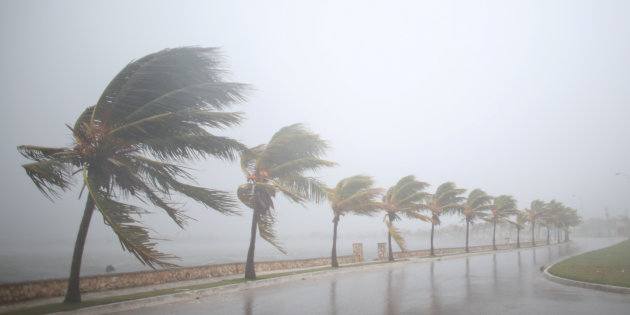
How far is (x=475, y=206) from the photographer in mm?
40781

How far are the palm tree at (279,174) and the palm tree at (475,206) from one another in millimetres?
28654

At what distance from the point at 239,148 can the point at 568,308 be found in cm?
918

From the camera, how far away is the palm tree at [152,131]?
923 cm

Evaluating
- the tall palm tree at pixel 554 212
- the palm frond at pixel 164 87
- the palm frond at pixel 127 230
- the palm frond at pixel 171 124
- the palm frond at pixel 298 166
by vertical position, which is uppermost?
the palm frond at pixel 164 87

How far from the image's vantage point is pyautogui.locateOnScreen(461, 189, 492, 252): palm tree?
131ft

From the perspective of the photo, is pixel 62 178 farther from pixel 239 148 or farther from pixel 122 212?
pixel 239 148

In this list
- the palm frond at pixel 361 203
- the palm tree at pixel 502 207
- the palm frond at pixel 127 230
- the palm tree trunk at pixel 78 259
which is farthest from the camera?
the palm tree at pixel 502 207

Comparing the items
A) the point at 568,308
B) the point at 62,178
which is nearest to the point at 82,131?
the point at 62,178

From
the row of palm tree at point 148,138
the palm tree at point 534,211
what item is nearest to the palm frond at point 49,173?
the row of palm tree at point 148,138

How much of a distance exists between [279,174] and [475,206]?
32.0 metres

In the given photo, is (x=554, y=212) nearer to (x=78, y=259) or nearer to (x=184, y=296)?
(x=184, y=296)

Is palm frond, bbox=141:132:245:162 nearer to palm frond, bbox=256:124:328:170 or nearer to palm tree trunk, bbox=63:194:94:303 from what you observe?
palm tree trunk, bbox=63:194:94:303

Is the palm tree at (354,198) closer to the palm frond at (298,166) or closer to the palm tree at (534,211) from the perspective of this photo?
the palm frond at (298,166)

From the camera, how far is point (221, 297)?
10.9 meters
